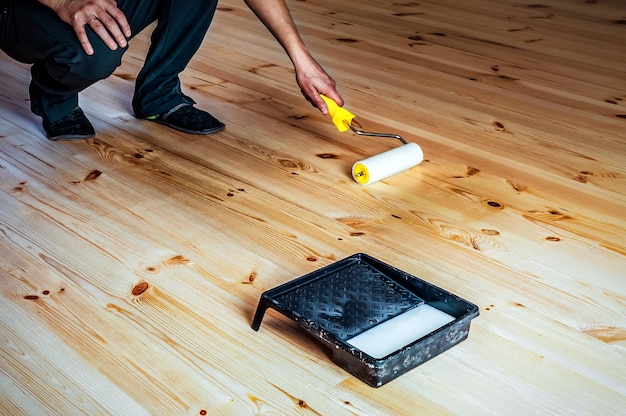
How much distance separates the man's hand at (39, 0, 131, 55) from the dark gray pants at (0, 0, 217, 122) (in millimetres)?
121

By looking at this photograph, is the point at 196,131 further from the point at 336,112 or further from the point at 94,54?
the point at 336,112

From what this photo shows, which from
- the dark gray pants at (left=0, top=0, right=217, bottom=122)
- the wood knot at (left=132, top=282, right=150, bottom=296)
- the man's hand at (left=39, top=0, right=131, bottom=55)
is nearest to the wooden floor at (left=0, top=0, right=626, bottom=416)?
the wood knot at (left=132, top=282, right=150, bottom=296)

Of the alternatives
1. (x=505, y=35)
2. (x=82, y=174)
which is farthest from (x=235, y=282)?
(x=505, y=35)

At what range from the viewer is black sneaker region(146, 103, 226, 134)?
8.18ft

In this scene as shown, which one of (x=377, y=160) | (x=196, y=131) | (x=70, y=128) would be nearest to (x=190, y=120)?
(x=196, y=131)

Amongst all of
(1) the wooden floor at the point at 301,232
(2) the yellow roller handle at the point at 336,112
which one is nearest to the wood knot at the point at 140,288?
(1) the wooden floor at the point at 301,232

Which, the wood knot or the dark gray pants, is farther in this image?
the dark gray pants

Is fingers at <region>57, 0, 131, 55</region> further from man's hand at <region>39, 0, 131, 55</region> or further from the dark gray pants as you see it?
the dark gray pants

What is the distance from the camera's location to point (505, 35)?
3648mm

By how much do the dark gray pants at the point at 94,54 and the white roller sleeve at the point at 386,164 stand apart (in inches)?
26.6

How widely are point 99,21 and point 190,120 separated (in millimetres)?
557

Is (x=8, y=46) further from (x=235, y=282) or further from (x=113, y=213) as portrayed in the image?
(x=235, y=282)

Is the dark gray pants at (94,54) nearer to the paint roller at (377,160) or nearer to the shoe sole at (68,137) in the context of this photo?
the shoe sole at (68,137)

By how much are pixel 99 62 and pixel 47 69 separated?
0.17m
